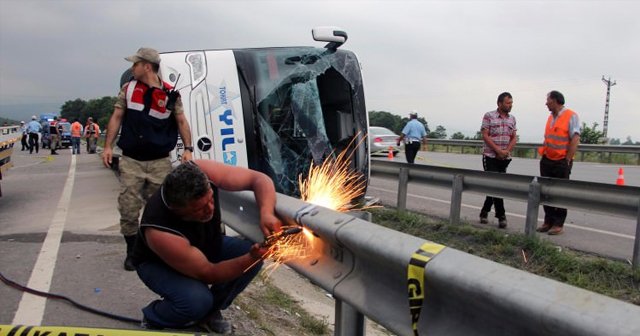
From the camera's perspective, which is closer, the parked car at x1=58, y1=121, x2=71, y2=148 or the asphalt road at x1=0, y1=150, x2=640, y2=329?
the asphalt road at x1=0, y1=150, x2=640, y2=329

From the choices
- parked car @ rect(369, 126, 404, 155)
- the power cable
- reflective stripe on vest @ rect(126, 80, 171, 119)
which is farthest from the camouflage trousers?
parked car @ rect(369, 126, 404, 155)

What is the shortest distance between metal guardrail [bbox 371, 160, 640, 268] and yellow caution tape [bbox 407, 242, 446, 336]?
415 cm

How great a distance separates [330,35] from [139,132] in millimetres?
2985

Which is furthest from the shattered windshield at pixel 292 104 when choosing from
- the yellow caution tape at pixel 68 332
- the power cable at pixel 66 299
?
the yellow caution tape at pixel 68 332

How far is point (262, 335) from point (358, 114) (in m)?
4.07

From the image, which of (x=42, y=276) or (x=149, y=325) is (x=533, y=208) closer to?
(x=149, y=325)

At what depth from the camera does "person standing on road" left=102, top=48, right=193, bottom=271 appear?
4758mm

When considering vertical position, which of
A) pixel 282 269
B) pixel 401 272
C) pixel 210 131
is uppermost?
pixel 210 131

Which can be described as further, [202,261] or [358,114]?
[358,114]

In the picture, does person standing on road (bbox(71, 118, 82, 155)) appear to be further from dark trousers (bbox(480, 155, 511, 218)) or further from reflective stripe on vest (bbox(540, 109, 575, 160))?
reflective stripe on vest (bbox(540, 109, 575, 160))

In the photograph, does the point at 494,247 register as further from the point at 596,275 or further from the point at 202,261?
the point at 202,261

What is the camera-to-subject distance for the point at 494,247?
6.24 m

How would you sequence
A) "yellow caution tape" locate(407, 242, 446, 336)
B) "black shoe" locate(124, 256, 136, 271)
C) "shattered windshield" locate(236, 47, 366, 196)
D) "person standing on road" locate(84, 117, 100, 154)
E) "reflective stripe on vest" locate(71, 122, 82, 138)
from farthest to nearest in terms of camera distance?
1. "person standing on road" locate(84, 117, 100, 154)
2. "reflective stripe on vest" locate(71, 122, 82, 138)
3. "shattered windshield" locate(236, 47, 366, 196)
4. "black shoe" locate(124, 256, 136, 271)
5. "yellow caution tape" locate(407, 242, 446, 336)

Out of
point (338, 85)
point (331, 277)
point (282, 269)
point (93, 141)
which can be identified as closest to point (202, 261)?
point (331, 277)
